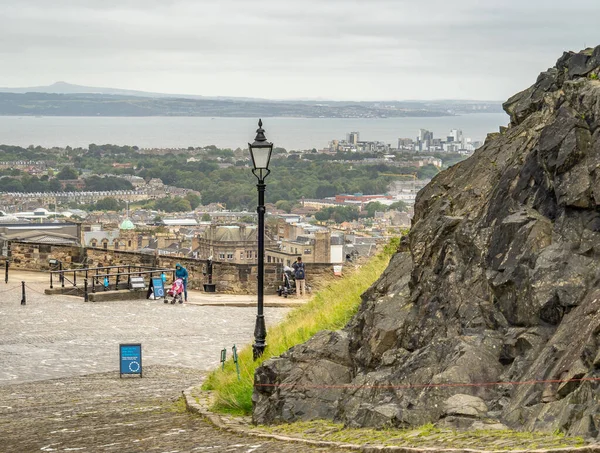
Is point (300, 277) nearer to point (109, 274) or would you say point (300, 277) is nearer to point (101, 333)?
point (109, 274)

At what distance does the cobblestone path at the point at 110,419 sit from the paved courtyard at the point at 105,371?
1 cm

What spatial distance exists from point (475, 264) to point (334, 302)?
570cm

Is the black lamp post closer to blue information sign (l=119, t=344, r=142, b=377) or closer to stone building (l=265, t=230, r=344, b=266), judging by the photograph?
blue information sign (l=119, t=344, r=142, b=377)

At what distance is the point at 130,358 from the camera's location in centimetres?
1678

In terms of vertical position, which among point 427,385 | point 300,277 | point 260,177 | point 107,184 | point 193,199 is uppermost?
point 260,177

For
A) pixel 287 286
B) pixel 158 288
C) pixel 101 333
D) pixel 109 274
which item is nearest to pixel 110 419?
pixel 101 333

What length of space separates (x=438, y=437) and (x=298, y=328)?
669 centimetres

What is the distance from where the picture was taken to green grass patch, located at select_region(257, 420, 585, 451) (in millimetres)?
7781

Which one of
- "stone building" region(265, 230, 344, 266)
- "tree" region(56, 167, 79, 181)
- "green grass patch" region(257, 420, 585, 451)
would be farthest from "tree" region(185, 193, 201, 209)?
"green grass patch" region(257, 420, 585, 451)

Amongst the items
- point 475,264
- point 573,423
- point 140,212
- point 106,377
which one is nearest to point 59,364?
point 106,377

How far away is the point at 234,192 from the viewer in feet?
563

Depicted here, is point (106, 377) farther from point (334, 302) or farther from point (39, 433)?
point (39, 433)

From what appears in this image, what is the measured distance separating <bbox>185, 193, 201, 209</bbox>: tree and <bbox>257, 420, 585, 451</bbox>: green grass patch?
519ft

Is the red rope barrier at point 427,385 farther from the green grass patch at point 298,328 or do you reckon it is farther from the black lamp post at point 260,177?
the black lamp post at point 260,177
